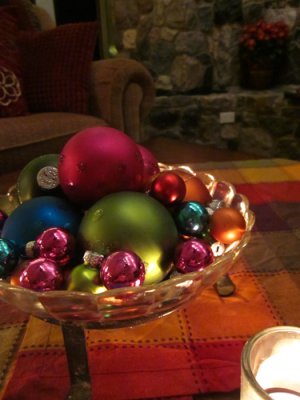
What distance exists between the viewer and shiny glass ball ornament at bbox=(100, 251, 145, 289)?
0.37m

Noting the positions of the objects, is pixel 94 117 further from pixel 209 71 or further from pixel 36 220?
pixel 209 71

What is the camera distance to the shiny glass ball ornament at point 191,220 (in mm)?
489

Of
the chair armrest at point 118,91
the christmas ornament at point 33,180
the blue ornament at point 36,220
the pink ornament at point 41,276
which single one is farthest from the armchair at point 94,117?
the pink ornament at point 41,276

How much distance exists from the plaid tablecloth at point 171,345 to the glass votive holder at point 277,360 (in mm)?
126

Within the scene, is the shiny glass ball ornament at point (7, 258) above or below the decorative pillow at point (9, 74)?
above

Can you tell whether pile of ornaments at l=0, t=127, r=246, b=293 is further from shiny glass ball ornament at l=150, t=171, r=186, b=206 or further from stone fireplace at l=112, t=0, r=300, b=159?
stone fireplace at l=112, t=0, r=300, b=159

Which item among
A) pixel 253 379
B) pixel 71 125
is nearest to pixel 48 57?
pixel 71 125

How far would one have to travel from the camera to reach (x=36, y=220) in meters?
0.46

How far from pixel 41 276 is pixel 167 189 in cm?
20

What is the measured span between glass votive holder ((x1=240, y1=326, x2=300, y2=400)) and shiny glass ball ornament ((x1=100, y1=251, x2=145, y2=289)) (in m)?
0.12

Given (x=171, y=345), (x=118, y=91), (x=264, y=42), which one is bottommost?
(x=264, y=42)

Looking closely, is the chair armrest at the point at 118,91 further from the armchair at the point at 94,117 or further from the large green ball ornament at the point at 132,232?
the large green ball ornament at the point at 132,232

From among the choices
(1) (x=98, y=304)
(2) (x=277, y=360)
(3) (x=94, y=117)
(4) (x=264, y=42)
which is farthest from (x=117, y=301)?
(4) (x=264, y=42)

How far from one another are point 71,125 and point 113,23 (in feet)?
6.38
